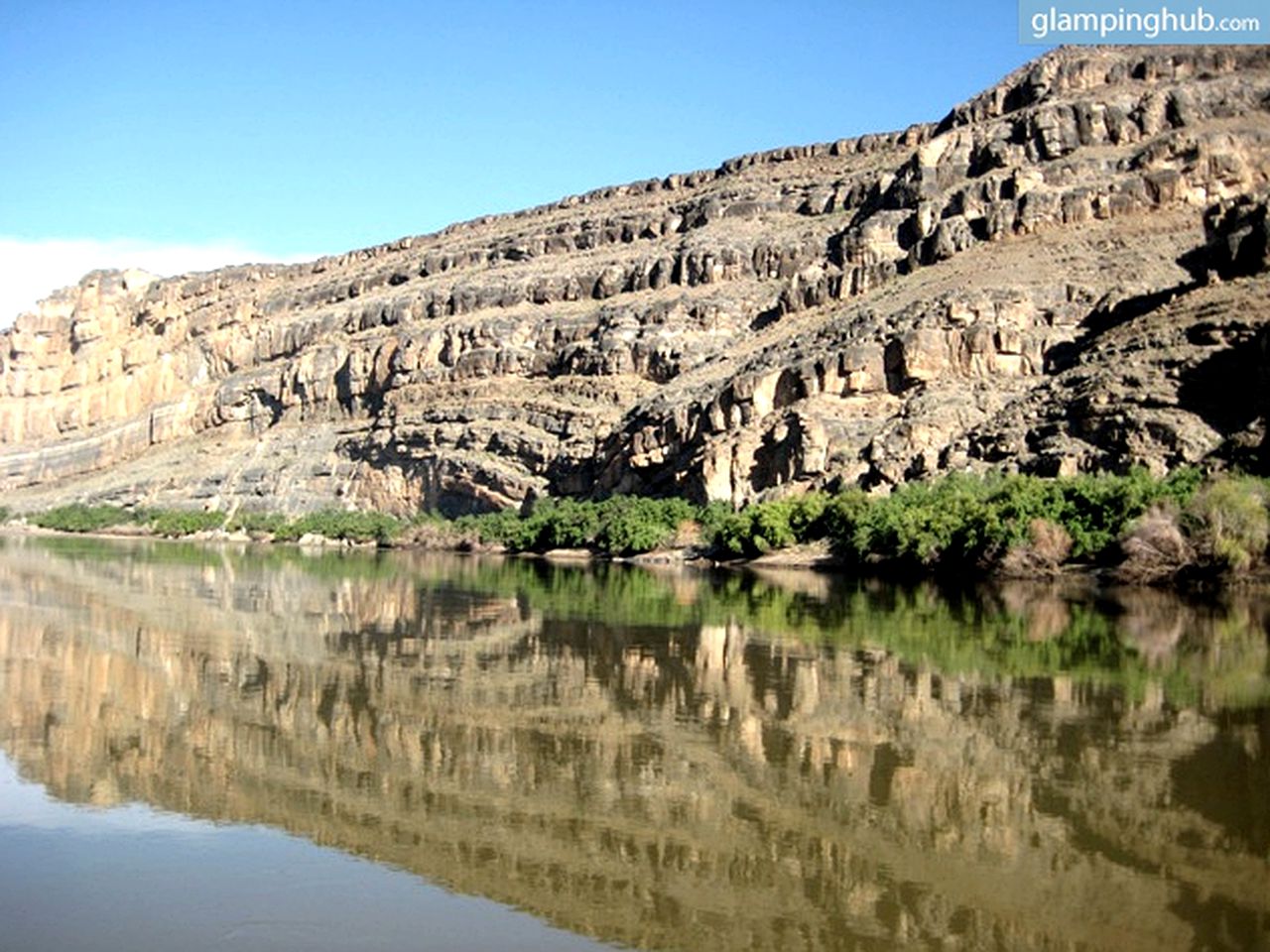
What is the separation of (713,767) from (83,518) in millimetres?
120203

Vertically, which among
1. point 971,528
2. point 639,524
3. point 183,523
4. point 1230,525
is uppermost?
point 1230,525

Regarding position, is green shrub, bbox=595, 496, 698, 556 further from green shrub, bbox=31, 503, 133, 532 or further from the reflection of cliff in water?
green shrub, bbox=31, 503, 133, 532

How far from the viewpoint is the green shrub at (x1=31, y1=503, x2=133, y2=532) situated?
399ft

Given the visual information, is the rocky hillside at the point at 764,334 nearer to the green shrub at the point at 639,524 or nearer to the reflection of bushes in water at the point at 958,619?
the green shrub at the point at 639,524

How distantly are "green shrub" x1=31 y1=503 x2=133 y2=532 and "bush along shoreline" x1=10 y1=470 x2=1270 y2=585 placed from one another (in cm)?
4533

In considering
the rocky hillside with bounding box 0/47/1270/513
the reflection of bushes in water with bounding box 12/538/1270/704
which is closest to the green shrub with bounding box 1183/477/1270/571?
the reflection of bushes in water with bounding box 12/538/1270/704

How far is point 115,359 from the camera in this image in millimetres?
156625

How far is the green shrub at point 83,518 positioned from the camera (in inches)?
4788

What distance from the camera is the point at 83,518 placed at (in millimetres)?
123312

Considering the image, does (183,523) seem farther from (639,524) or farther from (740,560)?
(740,560)

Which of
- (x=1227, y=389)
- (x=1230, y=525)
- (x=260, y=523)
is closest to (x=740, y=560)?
(x=1227, y=389)

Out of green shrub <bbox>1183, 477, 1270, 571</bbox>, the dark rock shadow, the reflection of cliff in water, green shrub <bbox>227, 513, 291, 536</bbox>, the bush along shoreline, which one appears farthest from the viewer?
green shrub <bbox>227, 513, 291, 536</bbox>

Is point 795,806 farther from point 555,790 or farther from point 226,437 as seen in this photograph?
point 226,437

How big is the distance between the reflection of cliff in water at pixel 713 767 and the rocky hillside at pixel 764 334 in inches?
1456
